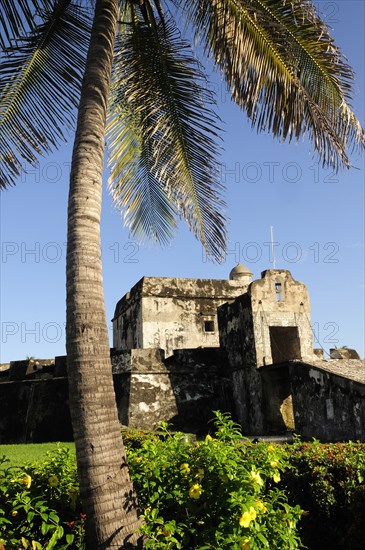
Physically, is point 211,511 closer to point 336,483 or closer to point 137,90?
point 336,483

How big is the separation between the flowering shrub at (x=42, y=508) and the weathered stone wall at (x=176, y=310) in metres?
17.3

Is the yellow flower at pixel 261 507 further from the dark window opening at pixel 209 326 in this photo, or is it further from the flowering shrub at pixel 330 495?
the dark window opening at pixel 209 326

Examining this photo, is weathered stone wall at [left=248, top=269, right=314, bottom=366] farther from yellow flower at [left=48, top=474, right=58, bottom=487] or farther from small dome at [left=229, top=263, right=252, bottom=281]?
small dome at [left=229, top=263, right=252, bottom=281]

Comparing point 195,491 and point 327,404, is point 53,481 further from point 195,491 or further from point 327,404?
point 327,404

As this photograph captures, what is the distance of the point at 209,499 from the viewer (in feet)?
12.4

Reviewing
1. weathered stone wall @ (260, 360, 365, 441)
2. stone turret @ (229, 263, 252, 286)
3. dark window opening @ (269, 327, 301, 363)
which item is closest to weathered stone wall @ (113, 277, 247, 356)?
dark window opening @ (269, 327, 301, 363)

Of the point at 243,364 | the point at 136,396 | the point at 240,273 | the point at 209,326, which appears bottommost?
the point at 136,396

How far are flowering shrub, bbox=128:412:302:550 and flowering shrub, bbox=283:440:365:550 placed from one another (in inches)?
47.5

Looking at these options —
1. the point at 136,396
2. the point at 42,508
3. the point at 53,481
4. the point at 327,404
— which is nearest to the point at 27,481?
the point at 53,481

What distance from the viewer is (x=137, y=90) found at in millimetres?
6688

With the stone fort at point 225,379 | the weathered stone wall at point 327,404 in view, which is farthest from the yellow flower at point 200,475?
the stone fort at point 225,379

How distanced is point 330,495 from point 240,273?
2488cm

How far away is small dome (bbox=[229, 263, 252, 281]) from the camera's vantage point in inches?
1177

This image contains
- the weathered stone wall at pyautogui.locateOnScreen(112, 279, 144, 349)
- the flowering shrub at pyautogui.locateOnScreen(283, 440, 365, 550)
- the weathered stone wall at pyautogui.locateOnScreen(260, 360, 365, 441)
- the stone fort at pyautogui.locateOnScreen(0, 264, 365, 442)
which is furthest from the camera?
the weathered stone wall at pyautogui.locateOnScreen(112, 279, 144, 349)
